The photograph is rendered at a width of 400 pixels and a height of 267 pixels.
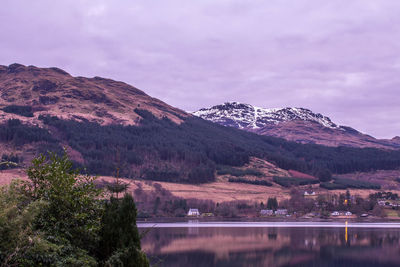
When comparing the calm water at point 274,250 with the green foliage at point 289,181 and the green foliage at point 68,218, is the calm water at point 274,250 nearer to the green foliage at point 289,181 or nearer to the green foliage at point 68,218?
the green foliage at point 68,218

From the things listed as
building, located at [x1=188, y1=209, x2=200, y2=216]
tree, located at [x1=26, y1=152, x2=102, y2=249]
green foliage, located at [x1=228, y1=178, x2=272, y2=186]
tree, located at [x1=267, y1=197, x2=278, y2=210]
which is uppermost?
green foliage, located at [x1=228, y1=178, x2=272, y2=186]

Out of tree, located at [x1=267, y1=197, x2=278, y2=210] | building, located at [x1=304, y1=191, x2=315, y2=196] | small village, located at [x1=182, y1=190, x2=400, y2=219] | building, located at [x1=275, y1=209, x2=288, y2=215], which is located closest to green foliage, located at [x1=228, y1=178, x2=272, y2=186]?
building, located at [x1=304, y1=191, x2=315, y2=196]

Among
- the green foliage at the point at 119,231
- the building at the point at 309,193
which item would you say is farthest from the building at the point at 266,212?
the green foliage at the point at 119,231

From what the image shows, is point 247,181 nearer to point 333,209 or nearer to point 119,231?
point 333,209

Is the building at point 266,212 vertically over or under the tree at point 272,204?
under

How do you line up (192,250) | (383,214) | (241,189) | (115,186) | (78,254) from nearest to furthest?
(78,254)
(115,186)
(192,250)
(383,214)
(241,189)

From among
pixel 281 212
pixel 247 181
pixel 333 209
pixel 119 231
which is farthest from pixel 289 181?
pixel 119 231

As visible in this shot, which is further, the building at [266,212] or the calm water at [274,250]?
the building at [266,212]

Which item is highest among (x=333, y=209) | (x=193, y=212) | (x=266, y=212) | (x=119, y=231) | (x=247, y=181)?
(x=247, y=181)

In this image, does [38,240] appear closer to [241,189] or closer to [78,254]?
[78,254]

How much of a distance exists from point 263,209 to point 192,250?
9670 cm

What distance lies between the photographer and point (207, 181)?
18462 cm

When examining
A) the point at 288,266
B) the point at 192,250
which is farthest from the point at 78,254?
the point at 192,250

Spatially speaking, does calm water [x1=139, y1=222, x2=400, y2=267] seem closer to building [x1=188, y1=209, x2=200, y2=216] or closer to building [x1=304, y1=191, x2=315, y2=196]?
building [x1=188, y1=209, x2=200, y2=216]
